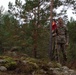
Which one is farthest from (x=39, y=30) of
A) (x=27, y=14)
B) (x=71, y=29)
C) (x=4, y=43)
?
(x=4, y=43)

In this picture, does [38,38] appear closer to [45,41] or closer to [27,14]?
[45,41]

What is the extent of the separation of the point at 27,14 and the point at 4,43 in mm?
8213

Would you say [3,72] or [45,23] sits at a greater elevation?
[45,23]

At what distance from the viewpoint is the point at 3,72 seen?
5.87 m

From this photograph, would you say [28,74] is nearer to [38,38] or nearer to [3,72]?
[3,72]

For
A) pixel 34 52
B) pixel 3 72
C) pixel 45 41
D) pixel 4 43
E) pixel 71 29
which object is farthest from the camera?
pixel 4 43

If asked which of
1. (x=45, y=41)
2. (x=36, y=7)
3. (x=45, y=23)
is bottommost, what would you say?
(x=45, y=41)

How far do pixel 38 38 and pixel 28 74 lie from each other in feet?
Result: 36.0

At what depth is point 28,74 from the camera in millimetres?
5895

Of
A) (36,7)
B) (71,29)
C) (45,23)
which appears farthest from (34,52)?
(71,29)

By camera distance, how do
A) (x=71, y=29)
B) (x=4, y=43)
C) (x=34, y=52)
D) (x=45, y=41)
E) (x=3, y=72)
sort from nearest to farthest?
(x=3, y=72) → (x=34, y=52) → (x=45, y=41) → (x=71, y=29) → (x=4, y=43)

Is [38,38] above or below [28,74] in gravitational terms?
above

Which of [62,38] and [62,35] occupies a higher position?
[62,35]

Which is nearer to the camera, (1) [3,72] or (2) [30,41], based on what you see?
(1) [3,72]
